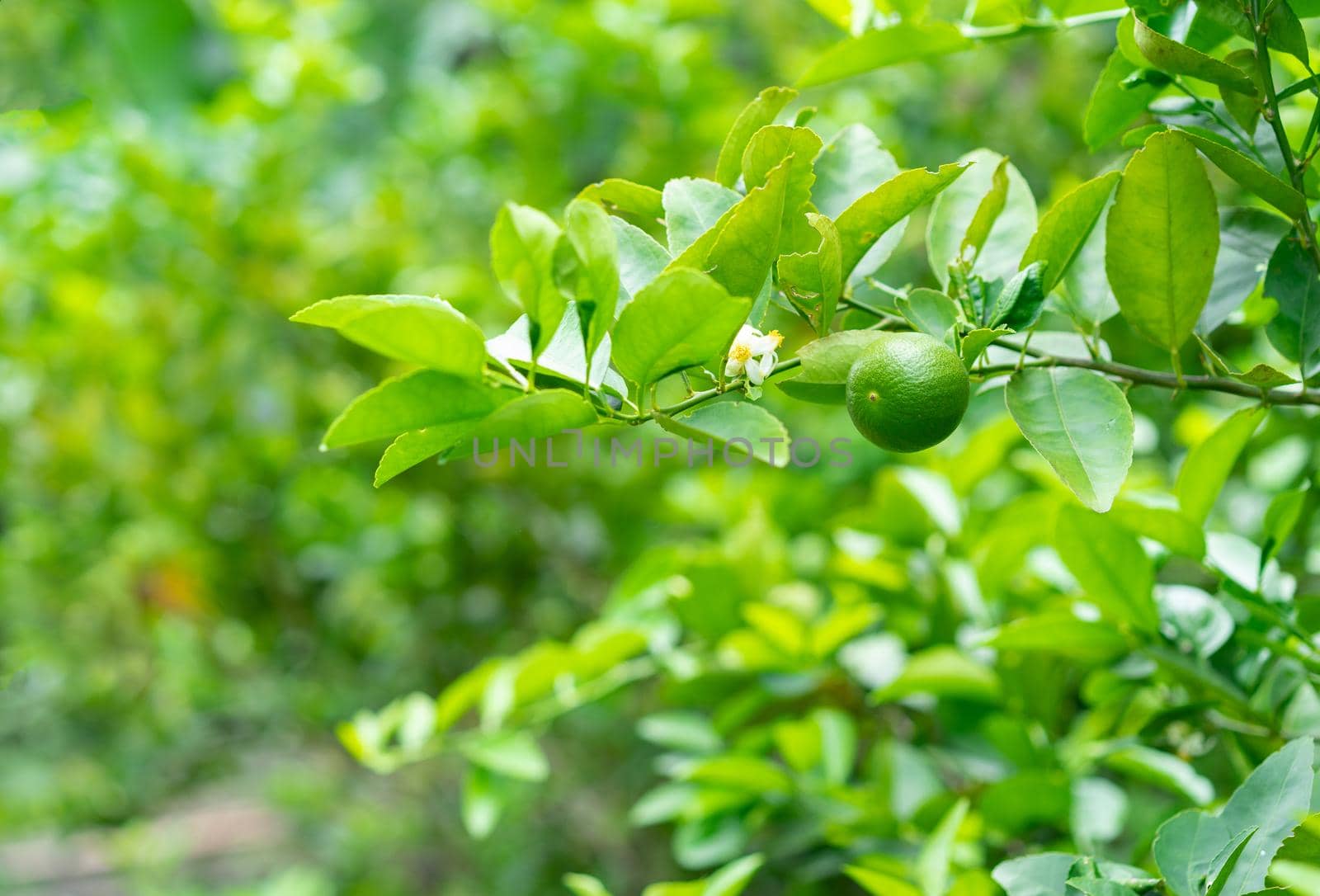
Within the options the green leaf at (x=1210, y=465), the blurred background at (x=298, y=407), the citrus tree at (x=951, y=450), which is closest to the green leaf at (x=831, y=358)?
the citrus tree at (x=951, y=450)

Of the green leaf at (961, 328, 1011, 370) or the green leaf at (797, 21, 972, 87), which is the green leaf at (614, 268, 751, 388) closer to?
the green leaf at (961, 328, 1011, 370)

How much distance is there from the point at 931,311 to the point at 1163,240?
10 centimetres

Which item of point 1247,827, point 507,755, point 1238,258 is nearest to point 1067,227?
point 1238,258

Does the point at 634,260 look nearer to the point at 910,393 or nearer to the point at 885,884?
the point at 910,393

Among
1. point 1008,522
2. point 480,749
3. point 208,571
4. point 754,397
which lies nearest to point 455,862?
point 208,571

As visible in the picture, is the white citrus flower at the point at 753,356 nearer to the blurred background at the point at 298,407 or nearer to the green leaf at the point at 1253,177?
the green leaf at the point at 1253,177

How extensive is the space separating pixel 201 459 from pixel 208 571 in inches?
6.5

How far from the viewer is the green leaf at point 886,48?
603 mm

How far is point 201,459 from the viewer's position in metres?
1.53

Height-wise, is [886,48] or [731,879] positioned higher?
[886,48]

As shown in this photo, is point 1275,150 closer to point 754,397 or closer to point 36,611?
point 754,397

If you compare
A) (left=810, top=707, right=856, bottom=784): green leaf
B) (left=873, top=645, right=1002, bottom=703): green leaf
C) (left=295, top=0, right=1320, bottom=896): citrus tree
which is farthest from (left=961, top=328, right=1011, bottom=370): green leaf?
(left=810, top=707, right=856, bottom=784): green leaf

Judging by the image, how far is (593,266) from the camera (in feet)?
1.29

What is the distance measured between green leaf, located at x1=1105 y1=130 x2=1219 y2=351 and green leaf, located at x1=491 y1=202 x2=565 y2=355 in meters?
0.25
